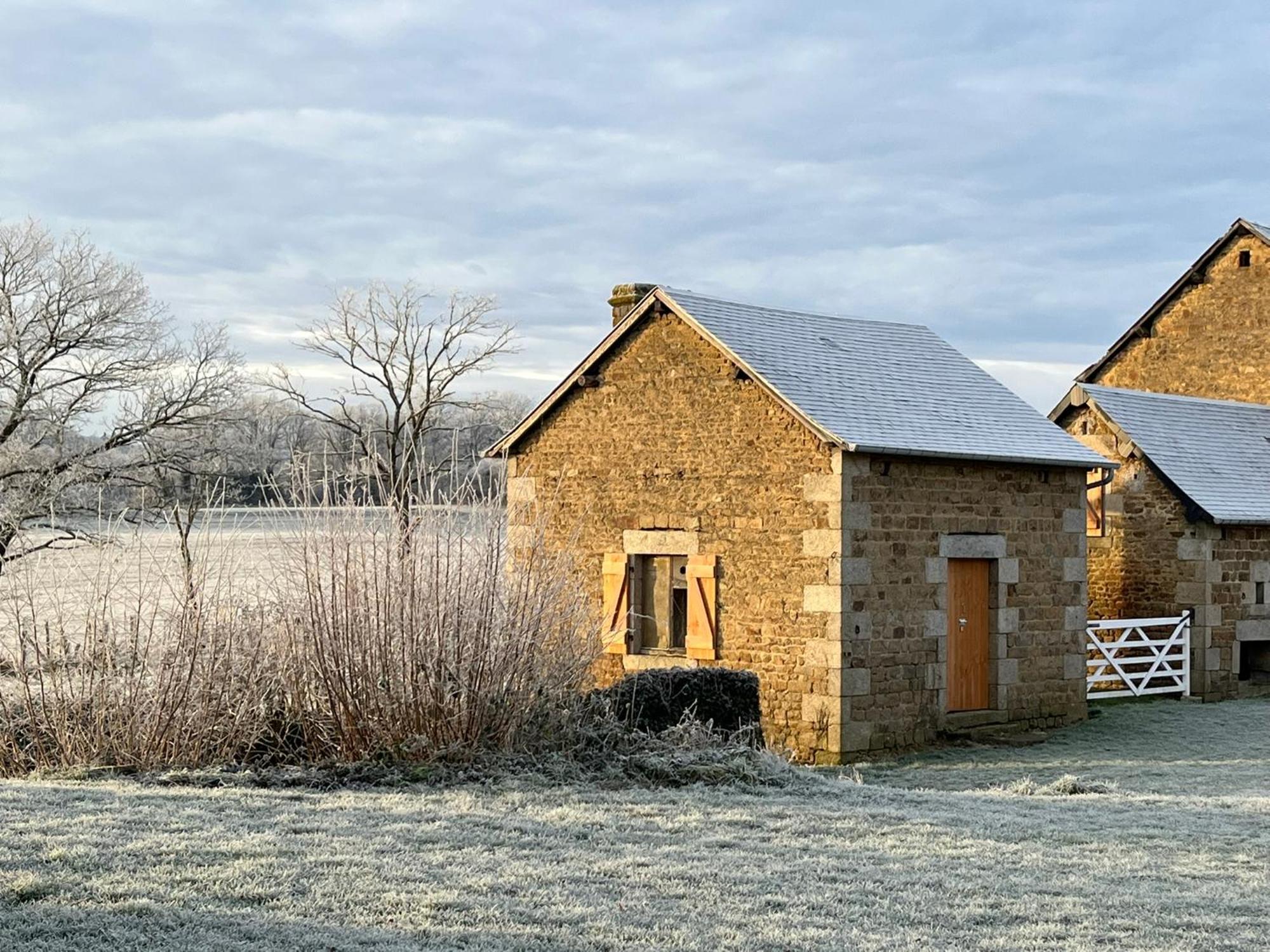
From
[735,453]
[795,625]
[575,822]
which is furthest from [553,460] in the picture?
[575,822]

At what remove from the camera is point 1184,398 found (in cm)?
2222

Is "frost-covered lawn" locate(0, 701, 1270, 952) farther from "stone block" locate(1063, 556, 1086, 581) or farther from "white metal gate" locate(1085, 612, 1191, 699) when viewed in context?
"white metal gate" locate(1085, 612, 1191, 699)

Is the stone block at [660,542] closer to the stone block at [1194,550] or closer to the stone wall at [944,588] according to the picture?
the stone wall at [944,588]

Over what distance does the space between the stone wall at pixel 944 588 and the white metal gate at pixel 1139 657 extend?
5.40ft

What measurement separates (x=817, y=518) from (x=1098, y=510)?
707cm

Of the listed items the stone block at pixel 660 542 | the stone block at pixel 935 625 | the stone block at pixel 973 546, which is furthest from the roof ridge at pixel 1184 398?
the stone block at pixel 660 542

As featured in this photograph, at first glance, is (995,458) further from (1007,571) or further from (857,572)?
(857,572)

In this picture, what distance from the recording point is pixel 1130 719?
57.5ft

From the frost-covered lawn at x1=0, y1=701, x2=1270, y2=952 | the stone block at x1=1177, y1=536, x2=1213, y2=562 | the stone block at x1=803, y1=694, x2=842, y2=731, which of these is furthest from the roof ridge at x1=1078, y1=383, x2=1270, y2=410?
the frost-covered lawn at x1=0, y1=701, x2=1270, y2=952

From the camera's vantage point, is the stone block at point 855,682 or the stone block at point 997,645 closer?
the stone block at point 855,682

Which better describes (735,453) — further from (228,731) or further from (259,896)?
(259,896)

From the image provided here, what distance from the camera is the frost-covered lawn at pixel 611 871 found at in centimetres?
572

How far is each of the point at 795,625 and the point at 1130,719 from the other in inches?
210

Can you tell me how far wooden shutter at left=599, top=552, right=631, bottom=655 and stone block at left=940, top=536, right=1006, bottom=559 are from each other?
12.1 feet
